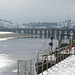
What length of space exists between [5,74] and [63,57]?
1019cm

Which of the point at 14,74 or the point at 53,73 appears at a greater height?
the point at 53,73

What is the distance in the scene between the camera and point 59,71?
13148 mm

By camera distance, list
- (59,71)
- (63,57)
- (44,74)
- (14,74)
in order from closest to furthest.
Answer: (44,74)
(59,71)
(63,57)
(14,74)

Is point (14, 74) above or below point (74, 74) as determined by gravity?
below

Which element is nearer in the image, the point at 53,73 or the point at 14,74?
the point at 53,73

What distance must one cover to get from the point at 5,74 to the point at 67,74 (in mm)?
15201

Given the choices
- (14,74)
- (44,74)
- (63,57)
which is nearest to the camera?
(44,74)

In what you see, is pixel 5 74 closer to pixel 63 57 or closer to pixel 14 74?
pixel 14 74

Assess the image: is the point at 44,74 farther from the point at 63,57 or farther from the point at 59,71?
the point at 63,57

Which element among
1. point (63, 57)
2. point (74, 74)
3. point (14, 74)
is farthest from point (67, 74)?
point (14, 74)

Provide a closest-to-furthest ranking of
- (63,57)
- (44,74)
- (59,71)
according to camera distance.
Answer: (44,74), (59,71), (63,57)

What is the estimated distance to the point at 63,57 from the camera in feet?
61.5

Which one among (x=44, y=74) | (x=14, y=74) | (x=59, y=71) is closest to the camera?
(x=44, y=74)

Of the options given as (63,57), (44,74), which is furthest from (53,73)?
(63,57)
